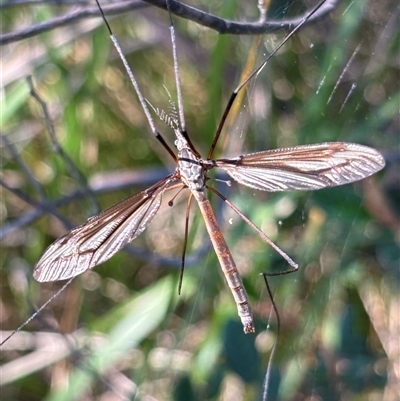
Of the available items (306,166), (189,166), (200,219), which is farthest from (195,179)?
(200,219)

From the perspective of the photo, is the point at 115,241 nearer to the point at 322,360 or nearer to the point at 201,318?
the point at 322,360

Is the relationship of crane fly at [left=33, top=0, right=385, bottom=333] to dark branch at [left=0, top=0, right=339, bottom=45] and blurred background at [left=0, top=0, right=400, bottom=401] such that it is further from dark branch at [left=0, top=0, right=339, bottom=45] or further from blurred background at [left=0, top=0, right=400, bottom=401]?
blurred background at [left=0, top=0, right=400, bottom=401]

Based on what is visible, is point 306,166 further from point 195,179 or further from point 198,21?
point 198,21

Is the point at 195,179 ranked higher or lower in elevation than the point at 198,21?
lower

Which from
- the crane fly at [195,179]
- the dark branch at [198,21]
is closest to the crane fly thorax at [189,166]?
the crane fly at [195,179]

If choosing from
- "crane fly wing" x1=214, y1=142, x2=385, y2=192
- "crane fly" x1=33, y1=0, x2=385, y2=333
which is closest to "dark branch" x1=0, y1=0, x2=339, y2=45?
"crane fly" x1=33, y1=0, x2=385, y2=333

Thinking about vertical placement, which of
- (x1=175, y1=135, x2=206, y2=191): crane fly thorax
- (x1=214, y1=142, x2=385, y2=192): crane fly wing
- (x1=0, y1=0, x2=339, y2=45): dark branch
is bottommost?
(x1=214, y1=142, x2=385, y2=192): crane fly wing
